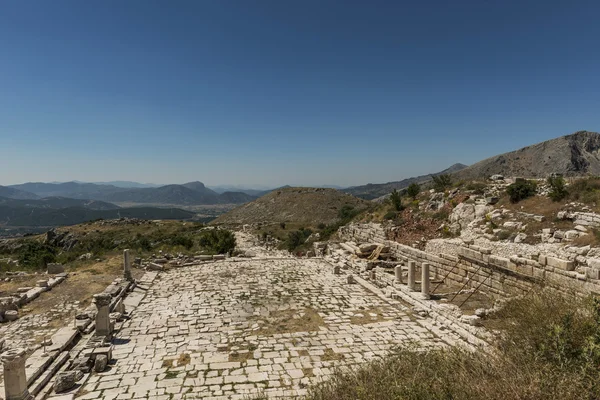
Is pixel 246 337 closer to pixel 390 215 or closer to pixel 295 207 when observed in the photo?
pixel 390 215

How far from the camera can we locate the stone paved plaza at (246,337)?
7238 millimetres

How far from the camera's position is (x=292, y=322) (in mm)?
10688

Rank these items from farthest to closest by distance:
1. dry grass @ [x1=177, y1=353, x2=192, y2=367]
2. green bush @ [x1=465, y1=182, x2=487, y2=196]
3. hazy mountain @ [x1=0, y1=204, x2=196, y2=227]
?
hazy mountain @ [x1=0, y1=204, x2=196, y2=227] → green bush @ [x1=465, y1=182, x2=487, y2=196] → dry grass @ [x1=177, y1=353, x2=192, y2=367]

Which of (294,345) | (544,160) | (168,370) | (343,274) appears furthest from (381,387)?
(544,160)

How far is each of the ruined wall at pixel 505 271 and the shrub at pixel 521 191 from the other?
18.6 ft

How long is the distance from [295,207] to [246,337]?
59955 millimetres

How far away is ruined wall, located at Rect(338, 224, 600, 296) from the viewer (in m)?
8.98

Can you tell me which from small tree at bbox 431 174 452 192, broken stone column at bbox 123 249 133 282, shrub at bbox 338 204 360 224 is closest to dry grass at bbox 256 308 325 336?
broken stone column at bbox 123 249 133 282

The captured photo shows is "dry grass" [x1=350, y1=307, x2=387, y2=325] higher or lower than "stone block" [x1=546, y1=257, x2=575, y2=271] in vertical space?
lower

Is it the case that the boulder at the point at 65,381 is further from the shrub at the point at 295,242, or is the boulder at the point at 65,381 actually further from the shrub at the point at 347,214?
the shrub at the point at 347,214

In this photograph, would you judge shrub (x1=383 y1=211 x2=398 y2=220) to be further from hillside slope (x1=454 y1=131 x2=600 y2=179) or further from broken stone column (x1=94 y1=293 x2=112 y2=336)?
Answer: hillside slope (x1=454 y1=131 x2=600 y2=179)

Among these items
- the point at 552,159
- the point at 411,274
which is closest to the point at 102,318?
the point at 411,274

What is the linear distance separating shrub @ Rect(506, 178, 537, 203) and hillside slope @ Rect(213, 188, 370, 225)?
42.5 m

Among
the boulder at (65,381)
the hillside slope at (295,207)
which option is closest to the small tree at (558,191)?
the boulder at (65,381)
